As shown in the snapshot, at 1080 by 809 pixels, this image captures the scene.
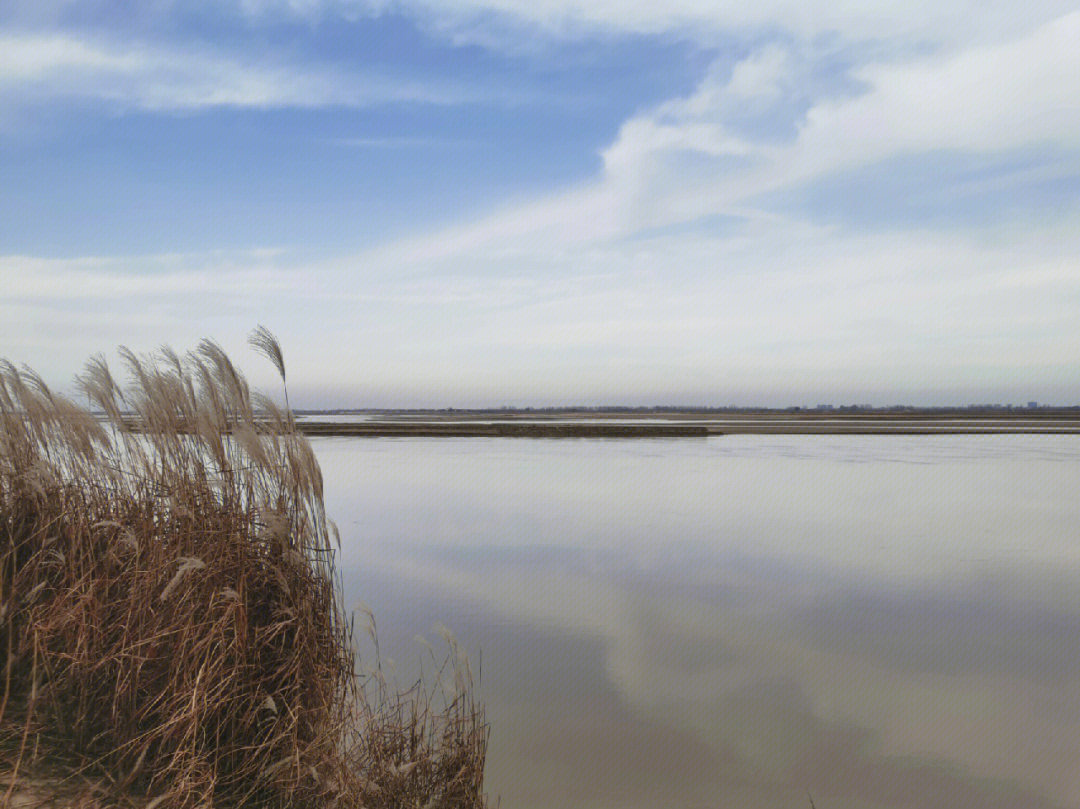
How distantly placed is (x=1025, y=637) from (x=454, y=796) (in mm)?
5969

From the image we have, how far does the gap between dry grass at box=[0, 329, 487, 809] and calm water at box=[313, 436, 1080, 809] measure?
1136mm

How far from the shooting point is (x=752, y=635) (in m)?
7.09

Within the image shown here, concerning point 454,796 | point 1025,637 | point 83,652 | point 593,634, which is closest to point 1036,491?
point 1025,637

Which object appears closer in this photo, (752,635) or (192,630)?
(192,630)

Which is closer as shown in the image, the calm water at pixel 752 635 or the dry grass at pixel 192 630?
the dry grass at pixel 192 630

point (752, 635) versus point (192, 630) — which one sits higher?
point (192, 630)

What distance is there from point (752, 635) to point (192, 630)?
5.06 meters

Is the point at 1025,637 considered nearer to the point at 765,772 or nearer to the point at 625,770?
the point at 765,772

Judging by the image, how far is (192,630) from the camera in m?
3.64

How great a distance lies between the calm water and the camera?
4.54 m

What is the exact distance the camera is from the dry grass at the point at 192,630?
3490 millimetres

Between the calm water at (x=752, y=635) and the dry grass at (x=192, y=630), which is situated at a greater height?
the dry grass at (x=192, y=630)

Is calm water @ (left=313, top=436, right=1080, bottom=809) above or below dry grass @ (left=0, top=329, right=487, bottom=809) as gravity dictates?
below

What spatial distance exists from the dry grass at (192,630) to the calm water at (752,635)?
3.73ft
